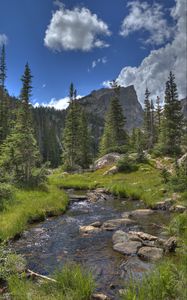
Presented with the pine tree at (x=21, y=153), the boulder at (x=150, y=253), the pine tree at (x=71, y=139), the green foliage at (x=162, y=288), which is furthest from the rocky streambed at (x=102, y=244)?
the pine tree at (x=71, y=139)

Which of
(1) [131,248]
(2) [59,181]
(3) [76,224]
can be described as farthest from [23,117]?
(1) [131,248]

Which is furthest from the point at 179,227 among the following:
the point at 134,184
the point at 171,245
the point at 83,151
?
the point at 83,151

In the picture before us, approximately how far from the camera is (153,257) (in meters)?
11.7

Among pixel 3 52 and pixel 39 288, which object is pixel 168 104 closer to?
pixel 3 52

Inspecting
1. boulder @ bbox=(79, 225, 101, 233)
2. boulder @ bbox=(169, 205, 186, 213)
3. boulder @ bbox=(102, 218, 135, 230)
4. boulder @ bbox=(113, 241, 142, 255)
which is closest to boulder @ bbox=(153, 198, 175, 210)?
boulder @ bbox=(169, 205, 186, 213)

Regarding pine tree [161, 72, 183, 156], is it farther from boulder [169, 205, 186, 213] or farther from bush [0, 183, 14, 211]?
bush [0, 183, 14, 211]

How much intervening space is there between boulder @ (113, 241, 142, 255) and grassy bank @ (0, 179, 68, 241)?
4901mm

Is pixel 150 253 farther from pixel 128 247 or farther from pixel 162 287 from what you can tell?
pixel 162 287

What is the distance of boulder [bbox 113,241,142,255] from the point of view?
1275 centimetres

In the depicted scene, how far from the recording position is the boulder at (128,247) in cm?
1275

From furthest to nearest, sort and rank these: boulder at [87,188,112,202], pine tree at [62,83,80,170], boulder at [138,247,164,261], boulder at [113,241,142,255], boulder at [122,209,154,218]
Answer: pine tree at [62,83,80,170] < boulder at [87,188,112,202] < boulder at [122,209,154,218] < boulder at [113,241,142,255] < boulder at [138,247,164,261]

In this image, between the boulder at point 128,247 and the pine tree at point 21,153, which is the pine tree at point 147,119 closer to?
the pine tree at point 21,153

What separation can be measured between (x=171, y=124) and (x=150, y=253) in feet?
144

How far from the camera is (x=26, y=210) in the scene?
62.2ft
